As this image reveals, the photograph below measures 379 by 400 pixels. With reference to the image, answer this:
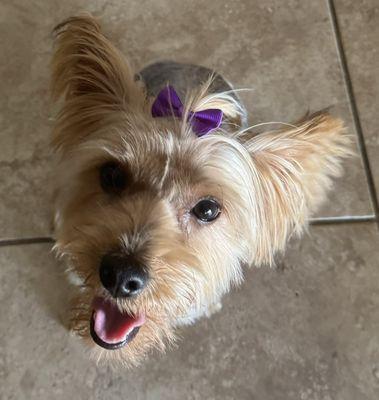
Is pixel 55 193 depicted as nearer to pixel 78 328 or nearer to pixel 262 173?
pixel 78 328

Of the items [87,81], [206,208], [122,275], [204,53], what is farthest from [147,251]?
[204,53]

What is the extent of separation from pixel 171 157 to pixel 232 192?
16 centimetres

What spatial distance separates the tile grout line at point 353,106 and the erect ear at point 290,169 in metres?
0.55

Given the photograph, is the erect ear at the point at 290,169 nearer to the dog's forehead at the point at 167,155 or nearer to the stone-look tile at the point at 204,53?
the dog's forehead at the point at 167,155

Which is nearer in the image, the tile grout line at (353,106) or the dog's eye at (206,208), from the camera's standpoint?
the dog's eye at (206,208)

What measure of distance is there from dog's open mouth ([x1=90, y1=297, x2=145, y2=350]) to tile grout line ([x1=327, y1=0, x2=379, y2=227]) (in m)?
0.97

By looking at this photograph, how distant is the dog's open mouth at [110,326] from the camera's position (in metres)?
1.36

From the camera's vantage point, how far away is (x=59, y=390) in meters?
1.69

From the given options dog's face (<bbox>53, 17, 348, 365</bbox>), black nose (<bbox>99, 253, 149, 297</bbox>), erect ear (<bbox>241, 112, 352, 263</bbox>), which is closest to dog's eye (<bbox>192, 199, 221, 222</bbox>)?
dog's face (<bbox>53, 17, 348, 365</bbox>)

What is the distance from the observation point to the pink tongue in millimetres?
1359

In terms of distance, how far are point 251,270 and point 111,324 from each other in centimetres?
61

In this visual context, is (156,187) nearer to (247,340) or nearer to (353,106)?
(247,340)

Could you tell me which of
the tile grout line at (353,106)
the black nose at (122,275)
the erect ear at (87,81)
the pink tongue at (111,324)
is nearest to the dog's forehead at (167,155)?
the erect ear at (87,81)

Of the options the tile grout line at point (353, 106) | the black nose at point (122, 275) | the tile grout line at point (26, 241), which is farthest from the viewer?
the tile grout line at point (353, 106)
